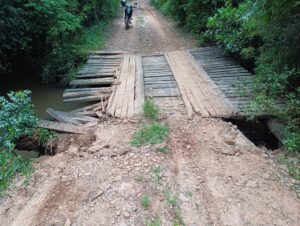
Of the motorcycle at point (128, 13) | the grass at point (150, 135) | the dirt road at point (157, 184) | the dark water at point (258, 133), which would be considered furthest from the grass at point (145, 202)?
the motorcycle at point (128, 13)

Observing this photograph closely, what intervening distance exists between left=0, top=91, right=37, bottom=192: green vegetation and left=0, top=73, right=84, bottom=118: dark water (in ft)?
7.03

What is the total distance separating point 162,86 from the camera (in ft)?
22.4

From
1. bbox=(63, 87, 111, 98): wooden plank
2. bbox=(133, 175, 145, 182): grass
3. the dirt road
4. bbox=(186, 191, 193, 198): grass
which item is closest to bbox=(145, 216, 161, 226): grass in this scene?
the dirt road

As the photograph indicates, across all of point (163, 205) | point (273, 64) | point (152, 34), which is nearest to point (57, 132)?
point (163, 205)

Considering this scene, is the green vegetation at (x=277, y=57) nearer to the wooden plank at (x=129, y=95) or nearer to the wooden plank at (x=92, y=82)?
the wooden plank at (x=129, y=95)

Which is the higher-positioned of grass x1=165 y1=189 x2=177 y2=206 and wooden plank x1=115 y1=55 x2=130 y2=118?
grass x1=165 y1=189 x2=177 y2=206

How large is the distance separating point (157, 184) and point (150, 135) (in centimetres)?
114

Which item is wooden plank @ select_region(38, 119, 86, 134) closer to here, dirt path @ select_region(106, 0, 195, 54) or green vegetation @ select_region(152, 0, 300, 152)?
green vegetation @ select_region(152, 0, 300, 152)

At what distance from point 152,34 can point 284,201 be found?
38.3 ft

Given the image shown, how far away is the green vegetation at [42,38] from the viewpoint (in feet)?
23.5

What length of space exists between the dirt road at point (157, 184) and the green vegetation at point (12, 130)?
226 mm

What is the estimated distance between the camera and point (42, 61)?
8828 mm

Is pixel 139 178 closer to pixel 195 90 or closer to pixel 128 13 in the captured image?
pixel 195 90

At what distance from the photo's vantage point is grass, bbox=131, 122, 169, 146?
4465 millimetres
